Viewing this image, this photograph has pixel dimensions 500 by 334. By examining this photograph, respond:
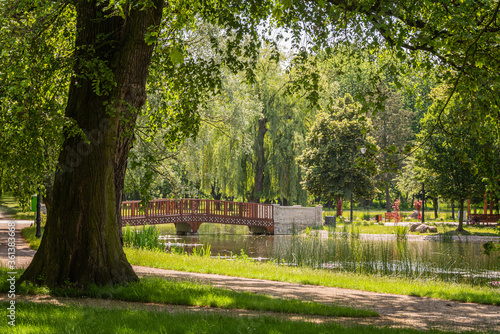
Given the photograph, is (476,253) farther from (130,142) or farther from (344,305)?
(130,142)

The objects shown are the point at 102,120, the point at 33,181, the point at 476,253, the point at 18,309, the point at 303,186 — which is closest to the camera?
the point at 18,309

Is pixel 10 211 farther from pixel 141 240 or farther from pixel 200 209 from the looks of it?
pixel 141 240

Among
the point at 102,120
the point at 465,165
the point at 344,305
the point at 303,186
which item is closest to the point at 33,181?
the point at 102,120

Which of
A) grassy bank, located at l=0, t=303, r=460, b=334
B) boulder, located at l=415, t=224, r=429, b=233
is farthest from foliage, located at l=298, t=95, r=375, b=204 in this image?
grassy bank, located at l=0, t=303, r=460, b=334

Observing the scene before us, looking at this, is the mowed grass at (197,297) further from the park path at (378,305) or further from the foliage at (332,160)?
the foliage at (332,160)

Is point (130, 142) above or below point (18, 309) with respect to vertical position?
above

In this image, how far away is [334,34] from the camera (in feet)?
25.1

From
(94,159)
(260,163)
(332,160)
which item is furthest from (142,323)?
(332,160)

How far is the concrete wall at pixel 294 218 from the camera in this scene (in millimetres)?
31547

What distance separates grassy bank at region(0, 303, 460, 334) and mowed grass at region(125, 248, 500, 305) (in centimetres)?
417

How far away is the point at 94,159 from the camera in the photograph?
7691mm

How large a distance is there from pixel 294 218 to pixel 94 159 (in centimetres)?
2525

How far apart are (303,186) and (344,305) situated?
29.2 metres

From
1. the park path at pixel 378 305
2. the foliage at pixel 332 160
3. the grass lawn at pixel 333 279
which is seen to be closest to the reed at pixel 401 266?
the grass lawn at pixel 333 279
